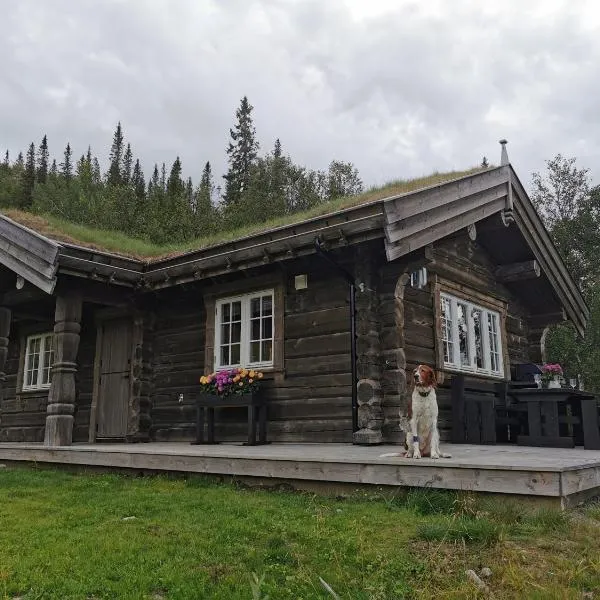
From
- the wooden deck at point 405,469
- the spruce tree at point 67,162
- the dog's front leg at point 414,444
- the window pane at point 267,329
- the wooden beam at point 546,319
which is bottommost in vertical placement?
the wooden deck at point 405,469

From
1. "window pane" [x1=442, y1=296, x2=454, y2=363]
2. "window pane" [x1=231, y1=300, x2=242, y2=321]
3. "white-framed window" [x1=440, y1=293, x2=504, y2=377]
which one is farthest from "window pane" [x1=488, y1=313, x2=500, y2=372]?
"window pane" [x1=231, y1=300, x2=242, y2=321]

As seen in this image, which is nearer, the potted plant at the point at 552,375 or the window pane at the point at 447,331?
the window pane at the point at 447,331

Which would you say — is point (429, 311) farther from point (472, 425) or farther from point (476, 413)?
point (472, 425)

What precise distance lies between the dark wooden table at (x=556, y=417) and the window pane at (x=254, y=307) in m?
4.20

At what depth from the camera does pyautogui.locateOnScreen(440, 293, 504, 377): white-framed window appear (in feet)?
32.2

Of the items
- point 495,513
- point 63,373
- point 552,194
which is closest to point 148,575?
point 495,513

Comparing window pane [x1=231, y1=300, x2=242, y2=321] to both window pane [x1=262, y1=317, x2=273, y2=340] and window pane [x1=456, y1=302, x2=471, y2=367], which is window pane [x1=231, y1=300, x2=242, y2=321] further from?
window pane [x1=456, y1=302, x2=471, y2=367]

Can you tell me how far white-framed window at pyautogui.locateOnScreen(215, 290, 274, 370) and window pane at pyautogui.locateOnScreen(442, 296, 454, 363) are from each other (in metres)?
2.74

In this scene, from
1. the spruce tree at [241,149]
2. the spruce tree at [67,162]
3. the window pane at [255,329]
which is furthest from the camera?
the spruce tree at [67,162]

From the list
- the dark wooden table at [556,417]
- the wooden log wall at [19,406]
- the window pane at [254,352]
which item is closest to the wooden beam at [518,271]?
the dark wooden table at [556,417]

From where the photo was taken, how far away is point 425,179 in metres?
11.9

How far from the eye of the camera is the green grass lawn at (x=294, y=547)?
321cm

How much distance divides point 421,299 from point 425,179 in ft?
11.6

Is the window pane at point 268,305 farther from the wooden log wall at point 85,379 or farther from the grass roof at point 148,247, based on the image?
the wooden log wall at point 85,379
